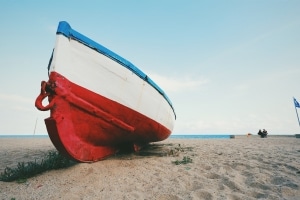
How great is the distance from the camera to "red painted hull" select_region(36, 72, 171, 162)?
316 cm

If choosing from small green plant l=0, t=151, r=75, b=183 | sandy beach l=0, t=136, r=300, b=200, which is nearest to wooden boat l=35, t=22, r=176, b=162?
sandy beach l=0, t=136, r=300, b=200

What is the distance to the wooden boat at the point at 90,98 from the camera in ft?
10.5

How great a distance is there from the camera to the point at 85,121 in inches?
142

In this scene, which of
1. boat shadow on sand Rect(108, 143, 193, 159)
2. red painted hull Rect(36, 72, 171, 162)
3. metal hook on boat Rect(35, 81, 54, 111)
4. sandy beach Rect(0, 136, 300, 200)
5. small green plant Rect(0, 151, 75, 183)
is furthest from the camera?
boat shadow on sand Rect(108, 143, 193, 159)

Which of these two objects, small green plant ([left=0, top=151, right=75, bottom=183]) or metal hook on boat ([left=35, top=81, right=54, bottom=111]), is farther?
small green plant ([left=0, top=151, right=75, bottom=183])

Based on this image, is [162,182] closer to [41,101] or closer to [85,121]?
[85,121]

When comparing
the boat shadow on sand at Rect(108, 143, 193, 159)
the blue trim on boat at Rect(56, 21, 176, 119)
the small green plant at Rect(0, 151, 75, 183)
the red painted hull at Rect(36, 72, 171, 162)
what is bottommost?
the small green plant at Rect(0, 151, 75, 183)

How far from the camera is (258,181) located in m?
3.08

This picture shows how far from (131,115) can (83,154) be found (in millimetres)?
1231

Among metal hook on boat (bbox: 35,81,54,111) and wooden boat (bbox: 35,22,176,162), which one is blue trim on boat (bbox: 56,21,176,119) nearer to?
wooden boat (bbox: 35,22,176,162)

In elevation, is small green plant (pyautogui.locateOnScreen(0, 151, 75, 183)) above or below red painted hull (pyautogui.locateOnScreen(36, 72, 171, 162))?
below

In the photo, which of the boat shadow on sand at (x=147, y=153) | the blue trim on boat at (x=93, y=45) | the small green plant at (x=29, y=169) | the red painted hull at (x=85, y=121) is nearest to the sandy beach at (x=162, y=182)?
the small green plant at (x=29, y=169)

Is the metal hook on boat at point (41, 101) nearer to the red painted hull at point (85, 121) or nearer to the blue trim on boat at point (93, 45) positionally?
the red painted hull at point (85, 121)

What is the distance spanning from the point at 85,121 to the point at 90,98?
421 mm
